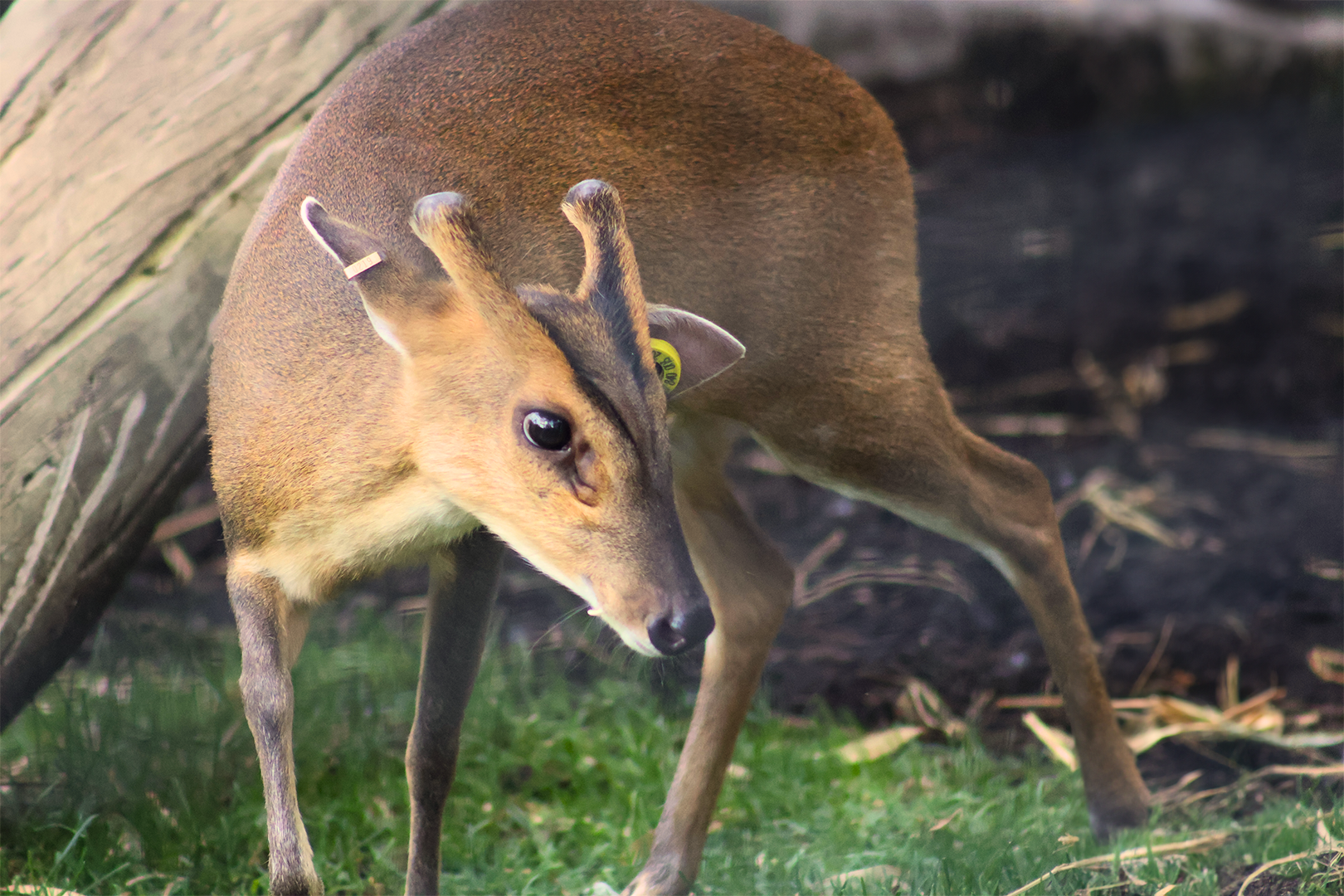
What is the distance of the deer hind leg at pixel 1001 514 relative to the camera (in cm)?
299

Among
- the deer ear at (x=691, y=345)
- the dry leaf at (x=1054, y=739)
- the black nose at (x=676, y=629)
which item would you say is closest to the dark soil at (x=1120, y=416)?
the dry leaf at (x=1054, y=739)

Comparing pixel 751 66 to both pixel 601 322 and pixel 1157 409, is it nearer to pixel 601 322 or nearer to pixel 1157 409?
pixel 601 322

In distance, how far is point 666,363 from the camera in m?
2.37

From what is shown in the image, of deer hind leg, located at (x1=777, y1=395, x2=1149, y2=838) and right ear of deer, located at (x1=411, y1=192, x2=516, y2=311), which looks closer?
right ear of deer, located at (x1=411, y1=192, x2=516, y2=311)

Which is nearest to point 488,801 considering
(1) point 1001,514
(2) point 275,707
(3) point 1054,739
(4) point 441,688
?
(4) point 441,688

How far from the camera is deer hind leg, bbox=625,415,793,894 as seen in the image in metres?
3.18

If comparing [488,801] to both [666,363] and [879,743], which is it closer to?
[879,743]

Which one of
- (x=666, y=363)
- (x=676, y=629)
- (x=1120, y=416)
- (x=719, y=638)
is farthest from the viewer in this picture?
(x=1120, y=416)

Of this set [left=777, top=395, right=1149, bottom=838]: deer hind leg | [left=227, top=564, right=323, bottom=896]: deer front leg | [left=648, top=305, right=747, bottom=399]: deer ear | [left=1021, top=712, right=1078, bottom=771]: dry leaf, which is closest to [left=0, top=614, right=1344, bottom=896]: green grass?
[left=1021, top=712, right=1078, bottom=771]: dry leaf

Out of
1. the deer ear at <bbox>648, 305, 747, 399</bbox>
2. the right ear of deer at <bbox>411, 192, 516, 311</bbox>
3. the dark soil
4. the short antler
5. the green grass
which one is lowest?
the dark soil

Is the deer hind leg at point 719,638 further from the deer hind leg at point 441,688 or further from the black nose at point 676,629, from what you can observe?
the black nose at point 676,629

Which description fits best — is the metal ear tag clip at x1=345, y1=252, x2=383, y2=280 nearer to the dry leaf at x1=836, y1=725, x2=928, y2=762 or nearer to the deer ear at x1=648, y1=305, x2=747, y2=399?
the deer ear at x1=648, y1=305, x2=747, y2=399

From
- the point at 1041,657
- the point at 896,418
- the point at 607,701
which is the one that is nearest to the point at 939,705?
the point at 1041,657

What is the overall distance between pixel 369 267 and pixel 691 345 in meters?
0.60
